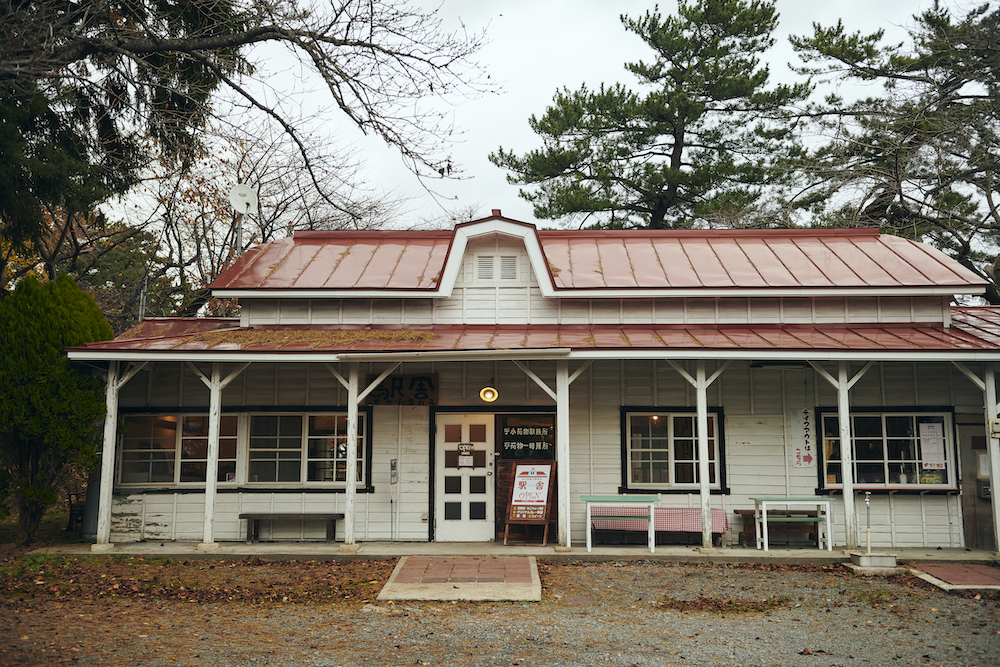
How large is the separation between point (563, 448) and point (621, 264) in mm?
3966

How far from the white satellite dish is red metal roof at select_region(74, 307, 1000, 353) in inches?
123

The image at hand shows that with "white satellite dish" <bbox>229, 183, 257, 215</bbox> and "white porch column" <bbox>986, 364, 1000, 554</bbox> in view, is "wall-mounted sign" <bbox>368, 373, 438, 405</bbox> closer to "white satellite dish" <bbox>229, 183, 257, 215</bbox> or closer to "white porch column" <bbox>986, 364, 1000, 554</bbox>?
"white satellite dish" <bbox>229, 183, 257, 215</bbox>

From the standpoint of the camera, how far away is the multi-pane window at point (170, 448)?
1188cm

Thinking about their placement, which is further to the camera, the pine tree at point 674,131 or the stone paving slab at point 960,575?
the pine tree at point 674,131

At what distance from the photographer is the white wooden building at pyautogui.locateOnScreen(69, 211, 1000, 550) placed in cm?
1143

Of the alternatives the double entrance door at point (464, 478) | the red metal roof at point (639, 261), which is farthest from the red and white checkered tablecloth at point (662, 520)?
the red metal roof at point (639, 261)

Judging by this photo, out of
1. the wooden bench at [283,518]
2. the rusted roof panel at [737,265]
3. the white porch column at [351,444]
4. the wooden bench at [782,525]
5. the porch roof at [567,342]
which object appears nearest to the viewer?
the porch roof at [567,342]

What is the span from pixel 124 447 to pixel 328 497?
3575mm

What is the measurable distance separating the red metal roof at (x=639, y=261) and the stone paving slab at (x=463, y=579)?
4.50 meters

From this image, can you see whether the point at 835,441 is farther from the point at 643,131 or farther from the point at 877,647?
the point at 643,131

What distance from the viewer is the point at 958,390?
11.7m

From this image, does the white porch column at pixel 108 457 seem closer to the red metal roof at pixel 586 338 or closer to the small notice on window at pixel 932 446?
the red metal roof at pixel 586 338

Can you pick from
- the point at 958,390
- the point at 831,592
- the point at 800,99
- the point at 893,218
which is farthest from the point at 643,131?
the point at 831,592

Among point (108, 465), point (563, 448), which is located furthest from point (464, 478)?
point (108, 465)
